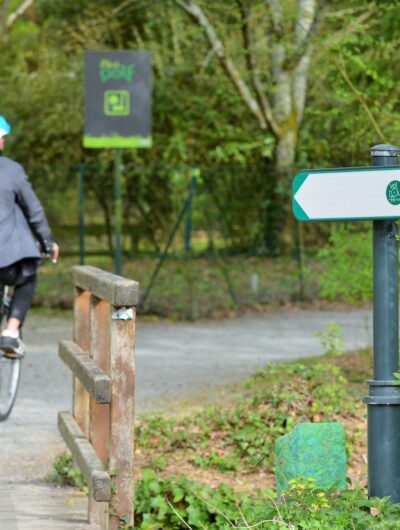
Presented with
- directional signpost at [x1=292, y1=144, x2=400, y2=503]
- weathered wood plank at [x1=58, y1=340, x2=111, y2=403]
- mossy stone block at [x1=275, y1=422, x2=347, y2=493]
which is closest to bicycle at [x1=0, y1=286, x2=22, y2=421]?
weathered wood plank at [x1=58, y1=340, x2=111, y2=403]

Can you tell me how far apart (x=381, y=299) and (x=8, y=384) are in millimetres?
4839

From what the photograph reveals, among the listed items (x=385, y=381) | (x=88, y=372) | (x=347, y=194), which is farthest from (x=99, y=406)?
(x=347, y=194)

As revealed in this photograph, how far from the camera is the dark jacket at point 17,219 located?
28.7 ft

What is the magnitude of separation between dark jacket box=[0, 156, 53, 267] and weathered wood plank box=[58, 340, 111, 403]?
133 centimetres

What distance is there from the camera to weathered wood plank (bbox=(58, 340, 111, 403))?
19.0 ft

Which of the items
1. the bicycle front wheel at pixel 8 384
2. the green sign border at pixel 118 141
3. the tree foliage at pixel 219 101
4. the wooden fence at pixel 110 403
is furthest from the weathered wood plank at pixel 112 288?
the green sign border at pixel 118 141

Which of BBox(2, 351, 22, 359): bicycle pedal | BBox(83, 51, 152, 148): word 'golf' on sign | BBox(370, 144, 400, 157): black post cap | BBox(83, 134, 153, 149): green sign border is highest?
BBox(83, 51, 152, 148): word 'golf' on sign

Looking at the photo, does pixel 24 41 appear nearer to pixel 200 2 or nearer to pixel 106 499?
pixel 200 2

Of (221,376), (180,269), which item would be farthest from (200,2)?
(221,376)

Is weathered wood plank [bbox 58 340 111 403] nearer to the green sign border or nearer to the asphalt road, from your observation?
the asphalt road

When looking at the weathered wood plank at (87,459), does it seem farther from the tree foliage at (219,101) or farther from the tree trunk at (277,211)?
the tree trunk at (277,211)

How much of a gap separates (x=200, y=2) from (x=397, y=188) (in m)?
14.8

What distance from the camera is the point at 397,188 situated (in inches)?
→ 188

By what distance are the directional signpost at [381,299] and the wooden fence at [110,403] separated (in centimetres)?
118
